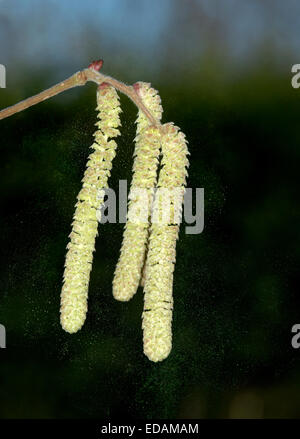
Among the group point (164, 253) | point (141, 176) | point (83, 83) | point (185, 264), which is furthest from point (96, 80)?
point (185, 264)

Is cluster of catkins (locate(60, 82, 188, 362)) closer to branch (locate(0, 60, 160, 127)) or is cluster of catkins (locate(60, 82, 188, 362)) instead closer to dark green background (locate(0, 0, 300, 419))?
branch (locate(0, 60, 160, 127))

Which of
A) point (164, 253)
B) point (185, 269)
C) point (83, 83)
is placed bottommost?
point (164, 253)

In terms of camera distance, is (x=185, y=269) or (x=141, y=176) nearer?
(x=141, y=176)

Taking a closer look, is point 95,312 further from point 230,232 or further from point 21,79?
point 21,79

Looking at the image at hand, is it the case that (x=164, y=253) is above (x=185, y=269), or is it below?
below

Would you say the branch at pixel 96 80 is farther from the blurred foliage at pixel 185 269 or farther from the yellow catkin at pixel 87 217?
the blurred foliage at pixel 185 269

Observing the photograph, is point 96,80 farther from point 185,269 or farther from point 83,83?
point 185,269

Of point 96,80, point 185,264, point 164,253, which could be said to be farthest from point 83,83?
point 185,264

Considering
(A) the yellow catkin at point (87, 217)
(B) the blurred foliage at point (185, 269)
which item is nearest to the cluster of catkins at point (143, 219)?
(A) the yellow catkin at point (87, 217)
